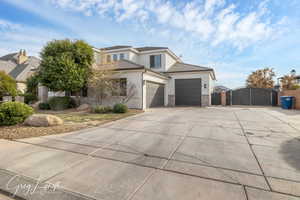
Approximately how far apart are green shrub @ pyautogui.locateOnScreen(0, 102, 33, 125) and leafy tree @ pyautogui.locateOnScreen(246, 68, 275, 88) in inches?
1256

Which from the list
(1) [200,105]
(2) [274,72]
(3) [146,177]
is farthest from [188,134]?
(2) [274,72]

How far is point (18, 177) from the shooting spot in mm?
2584

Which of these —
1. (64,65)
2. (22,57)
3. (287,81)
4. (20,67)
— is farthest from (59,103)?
(287,81)

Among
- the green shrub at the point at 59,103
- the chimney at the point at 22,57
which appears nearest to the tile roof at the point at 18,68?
the chimney at the point at 22,57

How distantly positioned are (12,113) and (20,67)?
94.8ft

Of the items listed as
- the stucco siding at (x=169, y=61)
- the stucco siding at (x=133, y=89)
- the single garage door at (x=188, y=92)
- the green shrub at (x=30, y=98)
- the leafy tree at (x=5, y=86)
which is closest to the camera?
the leafy tree at (x=5, y=86)

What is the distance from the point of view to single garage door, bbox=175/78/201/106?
54.3 ft

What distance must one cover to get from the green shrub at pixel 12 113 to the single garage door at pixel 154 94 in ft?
29.7

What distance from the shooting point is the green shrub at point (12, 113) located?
6.14m

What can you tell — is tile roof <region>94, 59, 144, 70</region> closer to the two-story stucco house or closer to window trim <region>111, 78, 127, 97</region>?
the two-story stucco house

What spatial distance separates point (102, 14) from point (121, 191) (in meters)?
10.4

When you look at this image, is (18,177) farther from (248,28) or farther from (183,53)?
(183,53)

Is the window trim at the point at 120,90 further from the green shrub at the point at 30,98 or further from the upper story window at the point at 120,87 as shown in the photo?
the green shrub at the point at 30,98

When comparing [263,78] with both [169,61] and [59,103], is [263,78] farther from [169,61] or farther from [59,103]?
[59,103]
